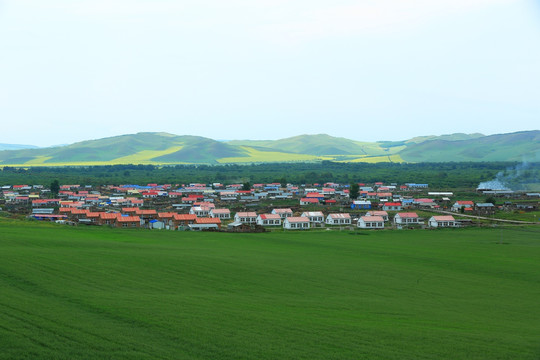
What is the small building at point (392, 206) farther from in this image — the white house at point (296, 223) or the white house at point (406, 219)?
the white house at point (296, 223)

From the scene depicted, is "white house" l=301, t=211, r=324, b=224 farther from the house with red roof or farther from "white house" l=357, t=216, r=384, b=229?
"white house" l=357, t=216, r=384, b=229

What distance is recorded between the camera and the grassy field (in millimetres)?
10836

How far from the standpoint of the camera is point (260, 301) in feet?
49.6

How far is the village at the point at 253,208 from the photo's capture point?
1640 inches

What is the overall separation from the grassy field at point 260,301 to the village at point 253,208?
14.1 metres

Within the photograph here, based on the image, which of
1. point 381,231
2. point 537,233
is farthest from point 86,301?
point 537,233

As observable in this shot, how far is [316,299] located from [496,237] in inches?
883

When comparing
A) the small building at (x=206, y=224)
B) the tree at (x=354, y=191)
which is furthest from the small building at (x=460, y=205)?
the small building at (x=206, y=224)

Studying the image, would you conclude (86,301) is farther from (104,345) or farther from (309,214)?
(309,214)

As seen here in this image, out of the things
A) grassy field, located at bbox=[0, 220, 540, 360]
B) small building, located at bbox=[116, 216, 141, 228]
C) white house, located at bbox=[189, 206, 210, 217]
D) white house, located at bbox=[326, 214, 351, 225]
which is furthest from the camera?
white house, located at bbox=[189, 206, 210, 217]

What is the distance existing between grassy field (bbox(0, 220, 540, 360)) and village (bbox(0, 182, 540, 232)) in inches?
556

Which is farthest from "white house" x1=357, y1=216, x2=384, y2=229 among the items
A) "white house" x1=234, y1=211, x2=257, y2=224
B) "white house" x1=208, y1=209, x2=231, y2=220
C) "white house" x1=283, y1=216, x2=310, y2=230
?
"white house" x1=208, y1=209, x2=231, y2=220

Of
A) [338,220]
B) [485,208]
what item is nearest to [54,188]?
[338,220]

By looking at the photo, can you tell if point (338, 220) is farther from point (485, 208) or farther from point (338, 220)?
point (485, 208)
